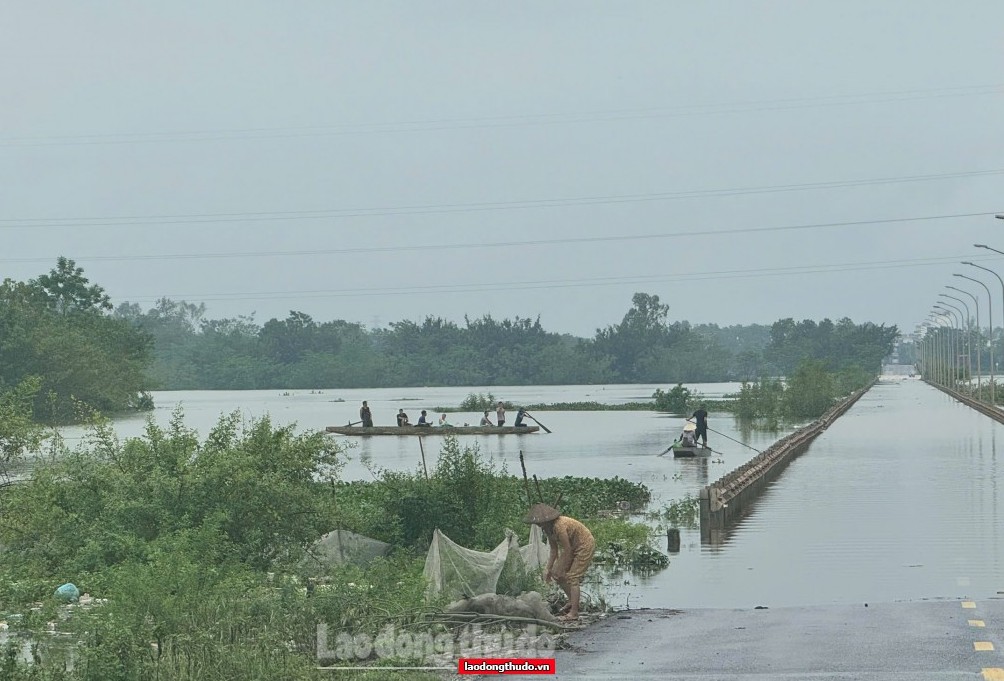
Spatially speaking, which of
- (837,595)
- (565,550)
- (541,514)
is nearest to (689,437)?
(837,595)

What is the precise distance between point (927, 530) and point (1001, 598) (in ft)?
→ 28.3

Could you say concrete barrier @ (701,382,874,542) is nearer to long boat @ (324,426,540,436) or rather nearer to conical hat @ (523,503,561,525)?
conical hat @ (523,503,561,525)

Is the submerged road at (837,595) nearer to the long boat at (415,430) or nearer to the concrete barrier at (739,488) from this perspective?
the concrete barrier at (739,488)

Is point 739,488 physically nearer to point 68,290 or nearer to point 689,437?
point 689,437

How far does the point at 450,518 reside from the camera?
898 inches

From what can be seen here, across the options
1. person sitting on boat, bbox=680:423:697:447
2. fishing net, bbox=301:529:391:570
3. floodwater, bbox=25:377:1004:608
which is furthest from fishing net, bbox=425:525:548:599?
person sitting on boat, bbox=680:423:697:447

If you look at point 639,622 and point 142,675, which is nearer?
point 142,675

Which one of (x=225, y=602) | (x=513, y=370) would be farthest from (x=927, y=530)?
(x=513, y=370)

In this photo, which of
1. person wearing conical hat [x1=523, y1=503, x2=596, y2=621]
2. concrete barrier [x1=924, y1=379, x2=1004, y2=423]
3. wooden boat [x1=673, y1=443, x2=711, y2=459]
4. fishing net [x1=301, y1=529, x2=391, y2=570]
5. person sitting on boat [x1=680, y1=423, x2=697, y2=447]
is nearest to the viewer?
person wearing conical hat [x1=523, y1=503, x2=596, y2=621]

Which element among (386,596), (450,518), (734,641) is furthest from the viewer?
(450,518)

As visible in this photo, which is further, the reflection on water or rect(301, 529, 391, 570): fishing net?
rect(301, 529, 391, 570): fishing net

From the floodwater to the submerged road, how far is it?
5 cm

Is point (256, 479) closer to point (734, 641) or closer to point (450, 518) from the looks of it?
point (450, 518)

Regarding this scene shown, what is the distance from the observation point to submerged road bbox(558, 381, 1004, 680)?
43.3 feet
